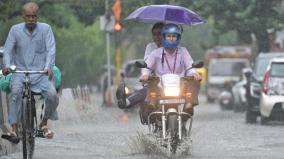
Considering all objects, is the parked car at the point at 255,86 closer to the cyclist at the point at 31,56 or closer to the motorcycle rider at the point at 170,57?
the motorcycle rider at the point at 170,57

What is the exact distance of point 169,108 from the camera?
13.3 metres

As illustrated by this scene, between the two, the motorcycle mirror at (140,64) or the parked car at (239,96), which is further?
the parked car at (239,96)

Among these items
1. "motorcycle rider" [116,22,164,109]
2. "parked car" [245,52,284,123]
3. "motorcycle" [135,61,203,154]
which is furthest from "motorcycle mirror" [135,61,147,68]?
"parked car" [245,52,284,123]

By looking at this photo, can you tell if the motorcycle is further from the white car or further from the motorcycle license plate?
the white car

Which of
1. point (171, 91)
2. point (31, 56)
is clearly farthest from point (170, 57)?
point (31, 56)

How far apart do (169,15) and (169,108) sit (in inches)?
88.1

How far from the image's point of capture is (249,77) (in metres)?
27.8

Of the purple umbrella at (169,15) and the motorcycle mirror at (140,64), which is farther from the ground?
the purple umbrella at (169,15)

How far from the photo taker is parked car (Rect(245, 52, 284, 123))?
2620 centimetres

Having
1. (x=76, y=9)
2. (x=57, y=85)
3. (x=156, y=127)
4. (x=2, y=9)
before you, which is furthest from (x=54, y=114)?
(x=76, y=9)

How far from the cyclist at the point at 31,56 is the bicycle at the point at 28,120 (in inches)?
4.7

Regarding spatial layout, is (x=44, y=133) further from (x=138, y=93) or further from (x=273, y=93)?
(x=273, y=93)

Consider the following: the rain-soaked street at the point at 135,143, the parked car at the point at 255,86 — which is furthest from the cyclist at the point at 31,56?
the parked car at the point at 255,86

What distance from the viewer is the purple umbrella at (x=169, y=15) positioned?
49.7ft
